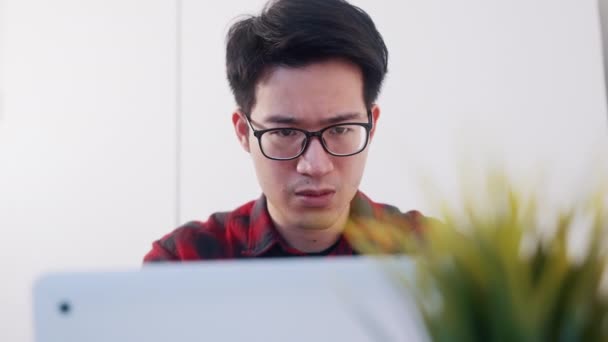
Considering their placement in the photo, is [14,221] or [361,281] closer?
[361,281]

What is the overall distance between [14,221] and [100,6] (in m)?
0.98

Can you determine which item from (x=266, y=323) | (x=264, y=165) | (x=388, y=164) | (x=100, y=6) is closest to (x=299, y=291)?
(x=266, y=323)

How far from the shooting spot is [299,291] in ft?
1.68

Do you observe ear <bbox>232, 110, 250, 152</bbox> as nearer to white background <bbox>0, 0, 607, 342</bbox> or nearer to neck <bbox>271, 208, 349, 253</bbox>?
neck <bbox>271, 208, 349, 253</bbox>

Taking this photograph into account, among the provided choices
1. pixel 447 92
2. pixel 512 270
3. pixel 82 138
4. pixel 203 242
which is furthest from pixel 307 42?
pixel 82 138

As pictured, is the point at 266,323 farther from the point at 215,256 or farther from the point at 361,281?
the point at 215,256

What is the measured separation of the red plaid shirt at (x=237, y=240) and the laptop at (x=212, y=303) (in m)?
0.99

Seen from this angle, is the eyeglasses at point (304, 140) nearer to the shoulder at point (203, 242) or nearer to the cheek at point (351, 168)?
the cheek at point (351, 168)

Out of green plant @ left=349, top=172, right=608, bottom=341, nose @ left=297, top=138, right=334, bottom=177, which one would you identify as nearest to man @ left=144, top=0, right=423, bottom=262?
nose @ left=297, top=138, right=334, bottom=177

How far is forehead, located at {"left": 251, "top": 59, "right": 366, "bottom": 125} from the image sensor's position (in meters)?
1.36

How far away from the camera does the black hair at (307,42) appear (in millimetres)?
1413

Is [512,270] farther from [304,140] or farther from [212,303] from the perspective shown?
[304,140]

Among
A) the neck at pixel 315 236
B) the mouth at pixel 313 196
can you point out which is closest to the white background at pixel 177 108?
the neck at pixel 315 236

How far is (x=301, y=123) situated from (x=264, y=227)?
35 centimetres
